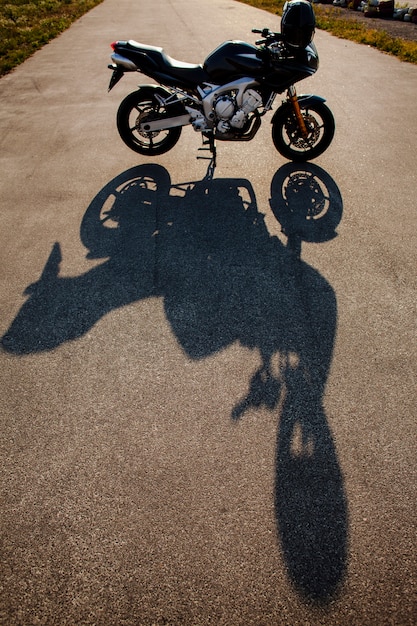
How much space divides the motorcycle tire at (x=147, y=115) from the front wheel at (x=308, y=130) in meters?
1.36

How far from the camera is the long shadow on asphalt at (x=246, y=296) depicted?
238 centimetres

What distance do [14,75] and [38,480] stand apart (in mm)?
11250

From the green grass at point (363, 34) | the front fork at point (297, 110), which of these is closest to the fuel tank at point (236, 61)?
the front fork at point (297, 110)

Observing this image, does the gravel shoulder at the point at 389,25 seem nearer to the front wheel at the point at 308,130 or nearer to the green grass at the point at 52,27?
the green grass at the point at 52,27

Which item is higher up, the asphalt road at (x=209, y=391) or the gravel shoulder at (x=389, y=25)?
the gravel shoulder at (x=389, y=25)

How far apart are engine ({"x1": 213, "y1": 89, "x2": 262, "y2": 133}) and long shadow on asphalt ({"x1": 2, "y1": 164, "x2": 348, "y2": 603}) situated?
0.71 m

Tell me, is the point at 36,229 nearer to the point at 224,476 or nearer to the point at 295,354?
the point at 295,354

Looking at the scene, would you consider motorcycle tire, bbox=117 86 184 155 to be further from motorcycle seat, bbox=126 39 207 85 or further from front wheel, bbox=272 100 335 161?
front wheel, bbox=272 100 335 161

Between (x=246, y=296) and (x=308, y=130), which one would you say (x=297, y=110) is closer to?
(x=308, y=130)

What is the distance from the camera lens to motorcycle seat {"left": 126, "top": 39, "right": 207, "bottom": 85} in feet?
16.8

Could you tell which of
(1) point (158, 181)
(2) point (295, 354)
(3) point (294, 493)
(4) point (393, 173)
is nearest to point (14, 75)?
(1) point (158, 181)

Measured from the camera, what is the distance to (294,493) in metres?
2.42

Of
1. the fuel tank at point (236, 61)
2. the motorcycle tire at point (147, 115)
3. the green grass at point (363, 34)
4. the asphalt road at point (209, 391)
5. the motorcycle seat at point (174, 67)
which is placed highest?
the green grass at point (363, 34)

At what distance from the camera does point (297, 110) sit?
16.7 ft
